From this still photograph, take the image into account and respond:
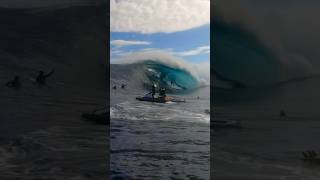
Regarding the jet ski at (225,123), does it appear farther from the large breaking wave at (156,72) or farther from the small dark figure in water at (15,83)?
the small dark figure in water at (15,83)

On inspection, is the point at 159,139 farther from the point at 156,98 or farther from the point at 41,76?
the point at 41,76

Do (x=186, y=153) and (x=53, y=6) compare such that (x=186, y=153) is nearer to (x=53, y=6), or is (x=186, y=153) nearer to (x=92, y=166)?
(x=92, y=166)

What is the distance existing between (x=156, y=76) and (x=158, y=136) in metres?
0.60

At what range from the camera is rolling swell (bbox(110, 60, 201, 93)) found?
4.12 metres

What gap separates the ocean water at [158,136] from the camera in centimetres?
402

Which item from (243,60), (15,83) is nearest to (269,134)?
(243,60)

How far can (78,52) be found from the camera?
13.2 feet

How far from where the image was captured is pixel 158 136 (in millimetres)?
4090

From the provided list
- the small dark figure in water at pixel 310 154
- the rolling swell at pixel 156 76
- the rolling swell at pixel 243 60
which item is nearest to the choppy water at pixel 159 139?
the rolling swell at pixel 156 76

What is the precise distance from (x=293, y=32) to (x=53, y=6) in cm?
228

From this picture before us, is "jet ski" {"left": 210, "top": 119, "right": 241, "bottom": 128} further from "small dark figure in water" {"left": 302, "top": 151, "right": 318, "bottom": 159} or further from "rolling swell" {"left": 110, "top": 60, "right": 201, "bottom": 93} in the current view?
"small dark figure in water" {"left": 302, "top": 151, "right": 318, "bottom": 159}

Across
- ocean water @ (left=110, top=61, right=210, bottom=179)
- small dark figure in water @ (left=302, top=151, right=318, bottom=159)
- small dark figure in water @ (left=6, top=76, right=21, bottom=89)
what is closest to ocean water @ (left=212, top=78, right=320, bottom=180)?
small dark figure in water @ (left=302, top=151, right=318, bottom=159)

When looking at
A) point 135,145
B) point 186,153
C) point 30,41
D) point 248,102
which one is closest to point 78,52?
point 30,41

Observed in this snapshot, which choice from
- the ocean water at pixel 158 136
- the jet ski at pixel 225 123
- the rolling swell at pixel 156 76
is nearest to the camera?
the jet ski at pixel 225 123
